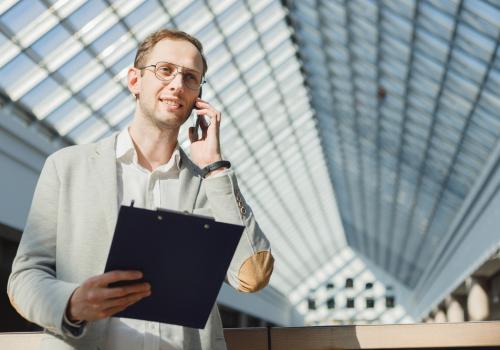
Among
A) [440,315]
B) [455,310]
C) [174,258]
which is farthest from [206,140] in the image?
[440,315]

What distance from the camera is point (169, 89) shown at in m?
3.21

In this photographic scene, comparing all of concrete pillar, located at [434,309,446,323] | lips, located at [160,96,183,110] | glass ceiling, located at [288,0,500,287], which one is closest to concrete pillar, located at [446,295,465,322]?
glass ceiling, located at [288,0,500,287]

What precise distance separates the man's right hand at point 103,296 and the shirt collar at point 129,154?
702mm

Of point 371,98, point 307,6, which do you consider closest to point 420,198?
point 371,98

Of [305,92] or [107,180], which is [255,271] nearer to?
[107,180]

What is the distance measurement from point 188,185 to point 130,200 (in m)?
0.26

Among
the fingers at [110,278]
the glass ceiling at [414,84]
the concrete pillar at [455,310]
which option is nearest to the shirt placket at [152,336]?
the fingers at [110,278]

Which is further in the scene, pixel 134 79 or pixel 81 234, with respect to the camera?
pixel 134 79

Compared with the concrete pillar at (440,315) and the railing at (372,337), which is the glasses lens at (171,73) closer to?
the railing at (372,337)

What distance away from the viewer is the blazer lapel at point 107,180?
302 cm

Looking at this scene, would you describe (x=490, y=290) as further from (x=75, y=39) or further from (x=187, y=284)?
(x=187, y=284)

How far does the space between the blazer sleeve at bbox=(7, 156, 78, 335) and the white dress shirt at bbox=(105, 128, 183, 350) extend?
25cm

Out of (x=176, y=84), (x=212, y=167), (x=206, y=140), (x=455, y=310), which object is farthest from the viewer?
(x=455, y=310)

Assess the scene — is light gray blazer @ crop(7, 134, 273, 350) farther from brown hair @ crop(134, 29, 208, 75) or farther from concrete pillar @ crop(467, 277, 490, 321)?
concrete pillar @ crop(467, 277, 490, 321)
